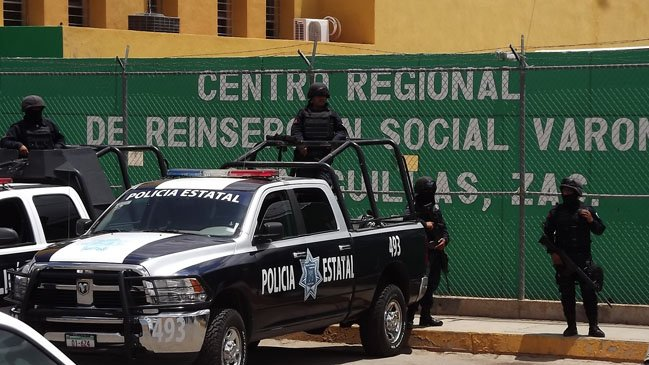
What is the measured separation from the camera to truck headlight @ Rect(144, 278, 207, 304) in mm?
9422

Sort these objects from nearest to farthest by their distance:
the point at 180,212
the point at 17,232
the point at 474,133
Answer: the point at 180,212
the point at 17,232
the point at 474,133

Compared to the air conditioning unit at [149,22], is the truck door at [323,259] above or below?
below

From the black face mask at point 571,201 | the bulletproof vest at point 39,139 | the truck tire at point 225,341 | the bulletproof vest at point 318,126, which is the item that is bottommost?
the truck tire at point 225,341

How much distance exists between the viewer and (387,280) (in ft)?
40.4

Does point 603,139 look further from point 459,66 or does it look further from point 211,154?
point 211,154

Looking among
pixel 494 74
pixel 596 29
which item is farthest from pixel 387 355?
pixel 596 29

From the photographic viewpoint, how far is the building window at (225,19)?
100ft

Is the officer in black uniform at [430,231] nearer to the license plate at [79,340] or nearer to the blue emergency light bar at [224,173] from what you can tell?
the blue emergency light bar at [224,173]

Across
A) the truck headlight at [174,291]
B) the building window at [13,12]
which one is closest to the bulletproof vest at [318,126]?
the truck headlight at [174,291]

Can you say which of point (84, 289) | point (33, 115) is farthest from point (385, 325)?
point (33, 115)

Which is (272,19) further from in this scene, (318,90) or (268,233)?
(268,233)

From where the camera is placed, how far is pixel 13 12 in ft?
84.1

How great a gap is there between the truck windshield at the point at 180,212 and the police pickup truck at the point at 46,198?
1.29ft

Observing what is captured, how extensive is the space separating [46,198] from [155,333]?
2.50m
